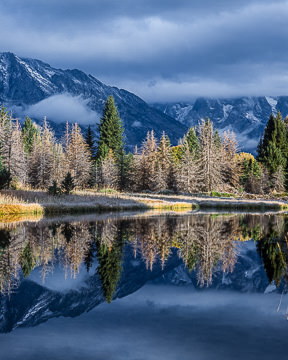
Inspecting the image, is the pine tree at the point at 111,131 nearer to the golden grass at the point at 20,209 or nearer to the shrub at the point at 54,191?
the shrub at the point at 54,191

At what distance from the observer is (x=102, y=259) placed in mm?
14953

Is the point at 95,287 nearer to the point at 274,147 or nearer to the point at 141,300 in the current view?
the point at 141,300

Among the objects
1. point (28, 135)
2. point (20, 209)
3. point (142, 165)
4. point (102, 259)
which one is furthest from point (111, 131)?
point (102, 259)

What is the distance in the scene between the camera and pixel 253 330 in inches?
305

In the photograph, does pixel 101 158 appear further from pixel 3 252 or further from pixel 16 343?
pixel 16 343

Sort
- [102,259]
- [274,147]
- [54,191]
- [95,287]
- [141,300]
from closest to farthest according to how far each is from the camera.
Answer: [141,300]
[95,287]
[102,259]
[54,191]
[274,147]

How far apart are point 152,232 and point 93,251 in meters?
7.26

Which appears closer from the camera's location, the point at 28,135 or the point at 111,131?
A: the point at 111,131

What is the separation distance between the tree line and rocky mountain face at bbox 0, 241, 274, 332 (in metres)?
44.4

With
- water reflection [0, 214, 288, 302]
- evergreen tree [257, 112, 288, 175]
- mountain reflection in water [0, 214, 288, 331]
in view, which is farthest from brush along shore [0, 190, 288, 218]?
evergreen tree [257, 112, 288, 175]

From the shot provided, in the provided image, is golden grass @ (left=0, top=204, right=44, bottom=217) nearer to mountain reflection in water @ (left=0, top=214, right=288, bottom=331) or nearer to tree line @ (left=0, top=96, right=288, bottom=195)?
mountain reflection in water @ (left=0, top=214, right=288, bottom=331)

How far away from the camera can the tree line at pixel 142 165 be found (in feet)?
214

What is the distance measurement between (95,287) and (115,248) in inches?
263

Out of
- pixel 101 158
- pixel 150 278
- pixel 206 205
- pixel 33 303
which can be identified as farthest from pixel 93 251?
pixel 101 158
